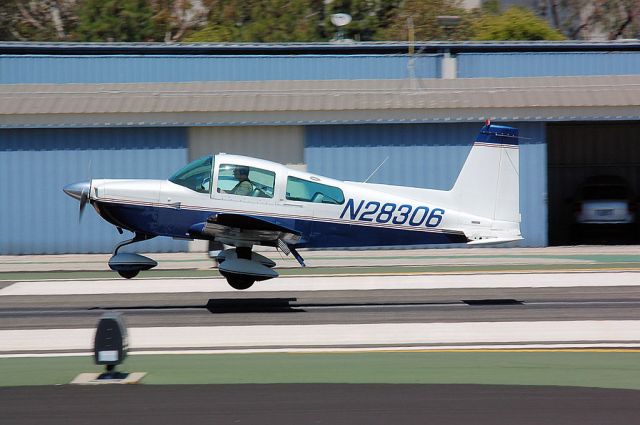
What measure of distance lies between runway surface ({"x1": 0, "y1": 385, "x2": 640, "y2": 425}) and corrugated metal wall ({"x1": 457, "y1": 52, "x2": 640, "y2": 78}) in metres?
24.1

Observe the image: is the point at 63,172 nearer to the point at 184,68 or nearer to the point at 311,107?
the point at 311,107

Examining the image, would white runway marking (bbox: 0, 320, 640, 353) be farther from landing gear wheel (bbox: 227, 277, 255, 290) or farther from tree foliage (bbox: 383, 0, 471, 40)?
tree foliage (bbox: 383, 0, 471, 40)

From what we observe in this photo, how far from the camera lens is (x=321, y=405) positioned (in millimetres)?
8562

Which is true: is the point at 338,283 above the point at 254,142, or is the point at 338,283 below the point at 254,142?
below

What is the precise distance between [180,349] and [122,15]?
42.7 meters

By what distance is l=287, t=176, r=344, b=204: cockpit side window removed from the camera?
14.9 m

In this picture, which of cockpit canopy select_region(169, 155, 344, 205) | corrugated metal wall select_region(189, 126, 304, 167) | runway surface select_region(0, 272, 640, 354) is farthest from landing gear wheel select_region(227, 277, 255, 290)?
corrugated metal wall select_region(189, 126, 304, 167)

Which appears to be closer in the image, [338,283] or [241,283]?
[241,283]

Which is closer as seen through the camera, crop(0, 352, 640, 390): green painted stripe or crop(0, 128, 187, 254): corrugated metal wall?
crop(0, 352, 640, 390): green painted stripe

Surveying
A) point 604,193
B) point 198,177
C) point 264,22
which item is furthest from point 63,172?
point 264,22

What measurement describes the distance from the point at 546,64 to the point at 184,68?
12.3 metres

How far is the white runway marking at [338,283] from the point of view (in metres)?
16.9

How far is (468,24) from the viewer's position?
5191cm

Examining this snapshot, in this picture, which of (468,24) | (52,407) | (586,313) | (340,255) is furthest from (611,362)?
(468,24)
